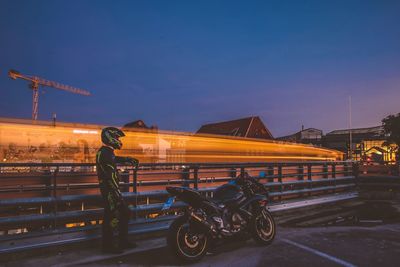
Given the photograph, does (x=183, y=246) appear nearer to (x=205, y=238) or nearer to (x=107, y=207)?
(x=205, y=238)

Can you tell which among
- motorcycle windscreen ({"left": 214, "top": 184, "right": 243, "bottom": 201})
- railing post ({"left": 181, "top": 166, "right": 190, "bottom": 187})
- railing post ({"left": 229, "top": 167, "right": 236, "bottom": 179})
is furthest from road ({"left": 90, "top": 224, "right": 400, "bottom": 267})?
railing post ({"left": 229, "top": 167, "right": 236, "bottom": 179})

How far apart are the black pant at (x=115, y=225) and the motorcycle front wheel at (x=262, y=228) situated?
2.28 m

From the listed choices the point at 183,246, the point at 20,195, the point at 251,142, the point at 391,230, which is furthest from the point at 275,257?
the point at 251,142

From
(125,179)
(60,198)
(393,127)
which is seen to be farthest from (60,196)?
(393,127)

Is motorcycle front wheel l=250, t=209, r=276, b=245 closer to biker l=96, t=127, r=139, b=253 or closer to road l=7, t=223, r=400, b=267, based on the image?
road l=7, t=223, r=400, b=267

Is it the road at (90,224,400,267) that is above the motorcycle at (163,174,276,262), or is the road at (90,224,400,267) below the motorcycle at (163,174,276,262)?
below

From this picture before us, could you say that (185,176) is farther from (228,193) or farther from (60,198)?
(60,198)

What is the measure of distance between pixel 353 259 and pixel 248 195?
2017 millimetres

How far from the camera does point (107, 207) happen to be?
18.1ft

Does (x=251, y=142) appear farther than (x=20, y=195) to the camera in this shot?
Yes

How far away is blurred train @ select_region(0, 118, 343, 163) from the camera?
12.3m

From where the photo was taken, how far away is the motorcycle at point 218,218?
514 centimetres

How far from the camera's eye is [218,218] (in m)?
5.66

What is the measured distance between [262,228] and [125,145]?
1018 centimetres
